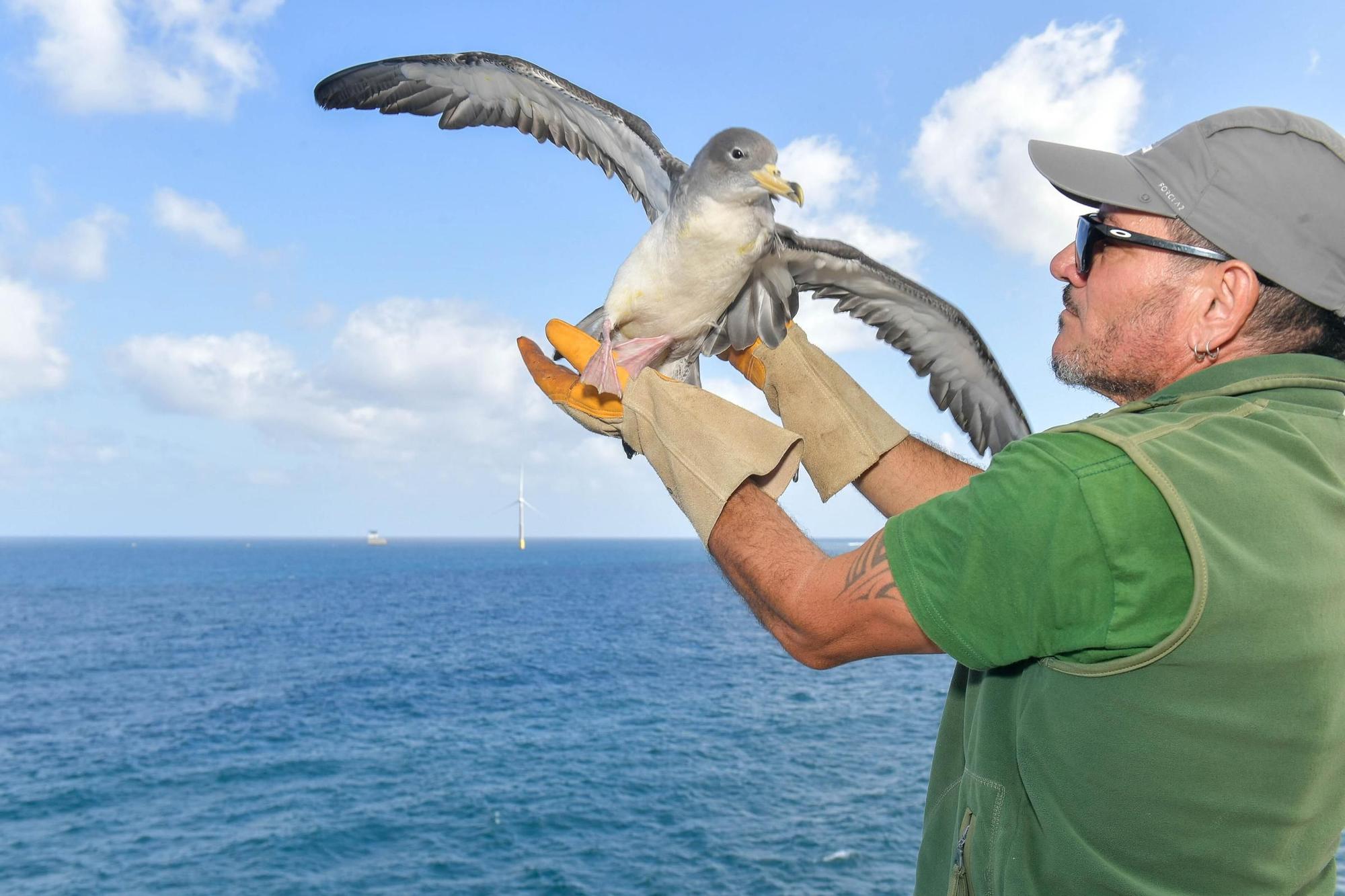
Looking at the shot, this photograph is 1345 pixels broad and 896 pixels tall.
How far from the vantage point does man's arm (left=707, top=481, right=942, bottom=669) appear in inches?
94.3

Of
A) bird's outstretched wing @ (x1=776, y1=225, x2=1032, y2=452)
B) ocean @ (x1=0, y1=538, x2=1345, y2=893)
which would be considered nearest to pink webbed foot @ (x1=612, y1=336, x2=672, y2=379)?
bird's outstretched wing @ (x1=776, y1=225, x2=1032, y2=452)

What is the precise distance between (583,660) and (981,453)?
69904 mm

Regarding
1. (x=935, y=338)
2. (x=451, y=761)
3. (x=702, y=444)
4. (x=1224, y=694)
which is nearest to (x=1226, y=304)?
(x=1224, y=694)

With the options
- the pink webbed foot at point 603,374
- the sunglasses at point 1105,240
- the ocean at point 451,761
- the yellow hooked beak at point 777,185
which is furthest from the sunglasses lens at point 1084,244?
the ocean at point 451,761

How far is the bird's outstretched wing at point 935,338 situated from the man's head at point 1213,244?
12.5 feet

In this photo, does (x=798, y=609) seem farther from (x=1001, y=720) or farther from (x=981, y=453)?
(x=981, y=453)

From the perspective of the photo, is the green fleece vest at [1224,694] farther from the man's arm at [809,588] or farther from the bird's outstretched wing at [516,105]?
the bird's outstretched wing at [516,105]

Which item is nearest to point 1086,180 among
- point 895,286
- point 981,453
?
point 895,286

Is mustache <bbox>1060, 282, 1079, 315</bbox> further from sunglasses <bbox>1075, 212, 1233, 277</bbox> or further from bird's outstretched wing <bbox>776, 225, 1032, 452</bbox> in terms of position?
bird's outstretched wing <bbox>776, 225, 1032, 452</bbox>

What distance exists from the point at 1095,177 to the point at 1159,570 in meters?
1.27

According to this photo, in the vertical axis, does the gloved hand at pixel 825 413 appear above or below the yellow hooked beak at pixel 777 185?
below

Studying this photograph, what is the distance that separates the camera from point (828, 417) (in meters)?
4.67

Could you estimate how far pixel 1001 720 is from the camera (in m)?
2.61

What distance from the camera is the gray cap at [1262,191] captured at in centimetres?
238
